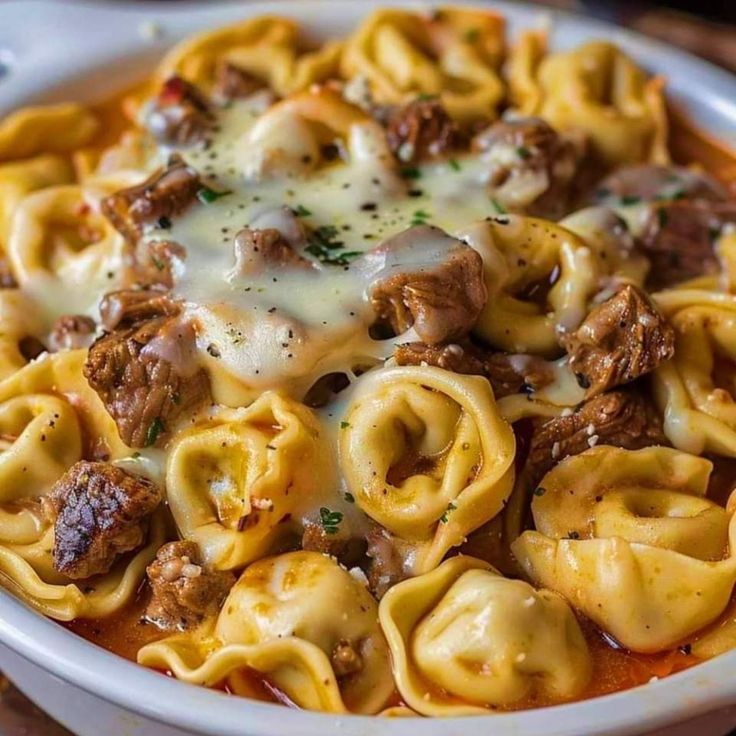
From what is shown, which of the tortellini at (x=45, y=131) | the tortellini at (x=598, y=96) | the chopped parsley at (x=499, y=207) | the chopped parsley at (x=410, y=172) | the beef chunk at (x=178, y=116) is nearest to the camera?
the chopped parsley at (x=499, y=207)

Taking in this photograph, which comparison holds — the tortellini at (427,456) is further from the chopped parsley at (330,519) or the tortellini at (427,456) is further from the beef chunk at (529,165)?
the beef chunk at (529,165)

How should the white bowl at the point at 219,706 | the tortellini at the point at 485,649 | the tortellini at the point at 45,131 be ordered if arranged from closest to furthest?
the white bowl at the point at 219,706
the tortellini at the point at 485,649
the tortellini at the point at 45,131

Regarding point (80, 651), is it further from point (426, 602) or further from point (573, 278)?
point (573, 278)

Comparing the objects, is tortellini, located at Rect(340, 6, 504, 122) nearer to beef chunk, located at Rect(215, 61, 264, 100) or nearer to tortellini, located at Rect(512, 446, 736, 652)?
beef chunk, located at Rect(215, 61, 264, 100)

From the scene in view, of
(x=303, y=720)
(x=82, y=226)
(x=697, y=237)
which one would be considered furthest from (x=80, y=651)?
(x=697, y=237)

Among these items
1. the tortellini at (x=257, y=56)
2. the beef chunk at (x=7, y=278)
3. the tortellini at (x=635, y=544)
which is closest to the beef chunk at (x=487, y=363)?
the tortellini at (x=635, y=544)

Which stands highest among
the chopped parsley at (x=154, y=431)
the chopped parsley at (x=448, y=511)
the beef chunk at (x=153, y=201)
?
the beef chunk at (x=153, y=201)

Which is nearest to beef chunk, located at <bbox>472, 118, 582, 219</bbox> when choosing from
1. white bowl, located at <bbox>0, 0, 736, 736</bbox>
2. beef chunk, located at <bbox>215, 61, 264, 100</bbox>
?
beef chunk, located at <bbox>215, 61, 264, 100</bbox>

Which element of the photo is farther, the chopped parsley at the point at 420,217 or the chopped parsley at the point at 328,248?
the chopped parsley at the point at 420,217
